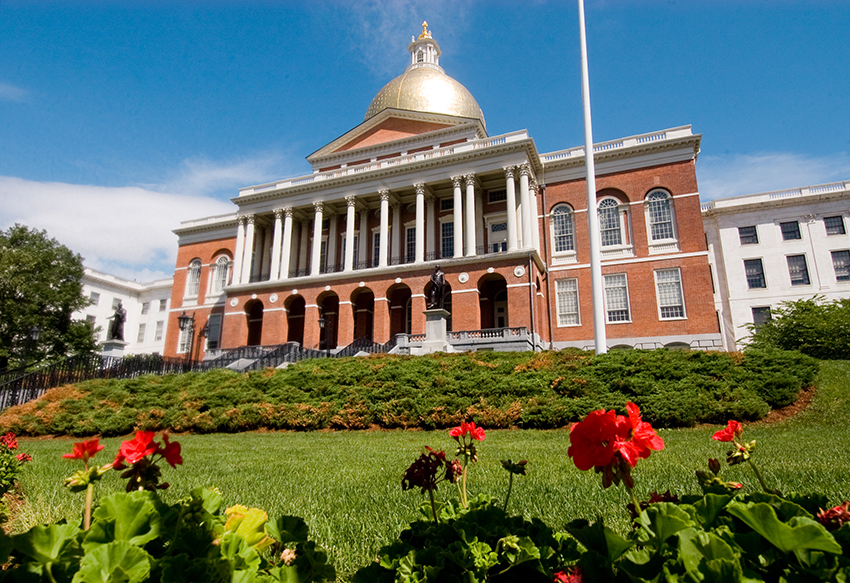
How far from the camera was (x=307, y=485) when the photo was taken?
5.61m

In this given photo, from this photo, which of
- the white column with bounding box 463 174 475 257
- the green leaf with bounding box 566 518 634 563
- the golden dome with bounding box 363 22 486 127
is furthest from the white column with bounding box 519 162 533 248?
the green leaf with bounding box 566 518 634 563

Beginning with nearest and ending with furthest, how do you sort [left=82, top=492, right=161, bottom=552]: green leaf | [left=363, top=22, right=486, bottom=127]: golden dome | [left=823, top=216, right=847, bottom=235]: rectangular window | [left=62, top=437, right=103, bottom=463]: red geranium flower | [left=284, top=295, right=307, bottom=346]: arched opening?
[left=82, top=492, right=161, bottom=552]: green leaf → [left=62, top=437, right=103, bottom=463]: red geranium flower → [left=823, top=216, right=847, bottom=235]: rectangular window → [left=284, top=295, right=307, bottom=346]: arched opening → [left=363, top=22, right=486, bottom=127]: golden dome

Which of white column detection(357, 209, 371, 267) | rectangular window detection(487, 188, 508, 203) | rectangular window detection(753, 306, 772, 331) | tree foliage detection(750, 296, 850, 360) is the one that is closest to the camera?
tree foliage detection(750, 296, 850, 360)

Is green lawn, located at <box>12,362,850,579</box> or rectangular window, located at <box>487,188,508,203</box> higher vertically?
rectangular window, located at <box>487,188,508,203</box>

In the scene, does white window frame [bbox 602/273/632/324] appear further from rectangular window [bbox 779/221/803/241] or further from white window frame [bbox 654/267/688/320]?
rectangular window [bbox 779/221/803/241]

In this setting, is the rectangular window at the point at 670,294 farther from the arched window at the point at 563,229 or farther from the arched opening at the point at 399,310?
the arched opening at the point at 399,310

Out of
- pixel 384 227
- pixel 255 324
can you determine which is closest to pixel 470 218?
pixel 384 227

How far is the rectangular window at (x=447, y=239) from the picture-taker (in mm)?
35656

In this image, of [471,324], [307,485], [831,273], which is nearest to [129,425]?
[307,485]

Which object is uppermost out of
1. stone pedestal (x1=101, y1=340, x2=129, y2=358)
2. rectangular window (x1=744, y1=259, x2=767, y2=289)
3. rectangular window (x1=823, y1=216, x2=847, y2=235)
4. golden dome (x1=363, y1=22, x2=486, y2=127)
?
golden dome (x1=363, y1=22, x2=486, y2=127)

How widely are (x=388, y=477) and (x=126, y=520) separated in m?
4.71

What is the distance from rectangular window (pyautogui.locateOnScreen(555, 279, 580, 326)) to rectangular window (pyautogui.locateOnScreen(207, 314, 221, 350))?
2748 centimetres

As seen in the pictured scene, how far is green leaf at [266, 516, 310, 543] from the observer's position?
1638 mm

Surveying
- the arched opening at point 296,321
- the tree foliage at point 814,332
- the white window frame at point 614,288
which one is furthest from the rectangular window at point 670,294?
the arched opening at point 296,321
